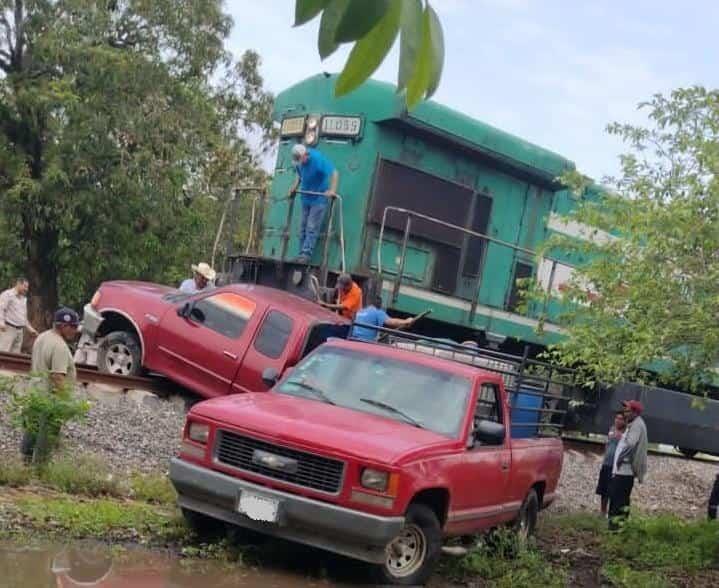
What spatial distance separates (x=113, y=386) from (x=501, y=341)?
510 cm

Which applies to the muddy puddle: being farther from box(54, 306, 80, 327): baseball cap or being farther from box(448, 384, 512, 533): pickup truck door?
box(54, 306, 80, 327): baseball cap

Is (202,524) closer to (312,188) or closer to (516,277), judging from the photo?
(312,188)

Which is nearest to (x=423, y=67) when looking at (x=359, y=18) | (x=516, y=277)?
(x=359, y=18)

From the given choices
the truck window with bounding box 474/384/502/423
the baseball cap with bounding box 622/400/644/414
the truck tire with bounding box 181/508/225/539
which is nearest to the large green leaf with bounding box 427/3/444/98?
the truck tire with bounding box 181/508/225/539

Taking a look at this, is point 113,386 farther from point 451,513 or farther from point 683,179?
point 683,179

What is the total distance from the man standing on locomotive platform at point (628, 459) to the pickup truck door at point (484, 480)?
2605 mm

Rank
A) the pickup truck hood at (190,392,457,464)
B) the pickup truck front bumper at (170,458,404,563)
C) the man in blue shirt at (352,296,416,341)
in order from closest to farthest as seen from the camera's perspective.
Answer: the pickup truck front bumper at (170,458,404,563), the pickup truck hood at (190,392,457,464), the man in blue shirt at (352,296,416,341)

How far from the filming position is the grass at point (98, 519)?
6691 millimetres

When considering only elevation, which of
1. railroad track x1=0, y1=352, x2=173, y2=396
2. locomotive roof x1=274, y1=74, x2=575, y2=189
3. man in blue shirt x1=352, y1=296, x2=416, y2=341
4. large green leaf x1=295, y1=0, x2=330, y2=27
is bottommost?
railroad track x1=0, y1=352, x2=173, y2=396

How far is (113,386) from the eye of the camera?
11188 mm

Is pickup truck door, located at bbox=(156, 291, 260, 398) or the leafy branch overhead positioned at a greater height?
the leafy branch overhead

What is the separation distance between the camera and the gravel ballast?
9.06 meters

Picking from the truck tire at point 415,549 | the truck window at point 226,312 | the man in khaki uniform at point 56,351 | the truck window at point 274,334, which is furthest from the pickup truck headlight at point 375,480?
the truck window at point 226,312

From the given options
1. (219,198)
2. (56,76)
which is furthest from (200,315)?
(219,198)
